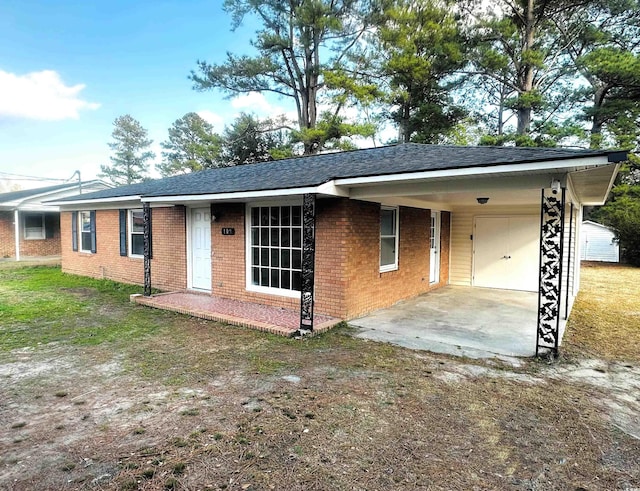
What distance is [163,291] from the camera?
9.77 m

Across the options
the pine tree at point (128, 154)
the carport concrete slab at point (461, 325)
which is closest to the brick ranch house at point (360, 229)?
the carport concrete slab at point (461, 325)

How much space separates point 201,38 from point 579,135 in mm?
17944

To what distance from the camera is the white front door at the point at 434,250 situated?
33.6 ft

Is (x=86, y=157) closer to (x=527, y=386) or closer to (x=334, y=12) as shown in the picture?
(x=334, y=12)

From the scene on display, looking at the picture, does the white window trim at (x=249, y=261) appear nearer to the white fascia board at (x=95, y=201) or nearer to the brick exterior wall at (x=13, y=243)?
the white fascia board at (x=95, y=201)

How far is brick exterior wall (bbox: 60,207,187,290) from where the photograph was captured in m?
9.51

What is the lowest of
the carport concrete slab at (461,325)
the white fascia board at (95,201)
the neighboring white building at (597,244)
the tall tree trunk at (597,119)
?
the carport concrete slab at (461,325)

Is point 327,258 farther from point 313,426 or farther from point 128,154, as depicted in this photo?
point 128,154

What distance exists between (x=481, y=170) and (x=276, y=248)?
417 cm

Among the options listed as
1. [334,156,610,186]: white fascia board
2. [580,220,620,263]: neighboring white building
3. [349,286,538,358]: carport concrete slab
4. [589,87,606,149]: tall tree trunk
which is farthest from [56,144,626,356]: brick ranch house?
[580,220,620,263]: neighboring white building

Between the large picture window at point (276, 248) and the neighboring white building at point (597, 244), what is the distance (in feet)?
66.4

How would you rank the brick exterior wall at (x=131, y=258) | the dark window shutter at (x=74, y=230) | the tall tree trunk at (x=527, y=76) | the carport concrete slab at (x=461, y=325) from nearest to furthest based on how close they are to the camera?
the carport concrete slab at (x=461, y=325) < the brick exterior wall at (x=131, y=258) < the dark window shutter at (x=74, y=230) < the tall tree trunk at (x=527, y=76)

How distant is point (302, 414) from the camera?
330 cm

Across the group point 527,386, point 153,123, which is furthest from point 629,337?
point 153,123
